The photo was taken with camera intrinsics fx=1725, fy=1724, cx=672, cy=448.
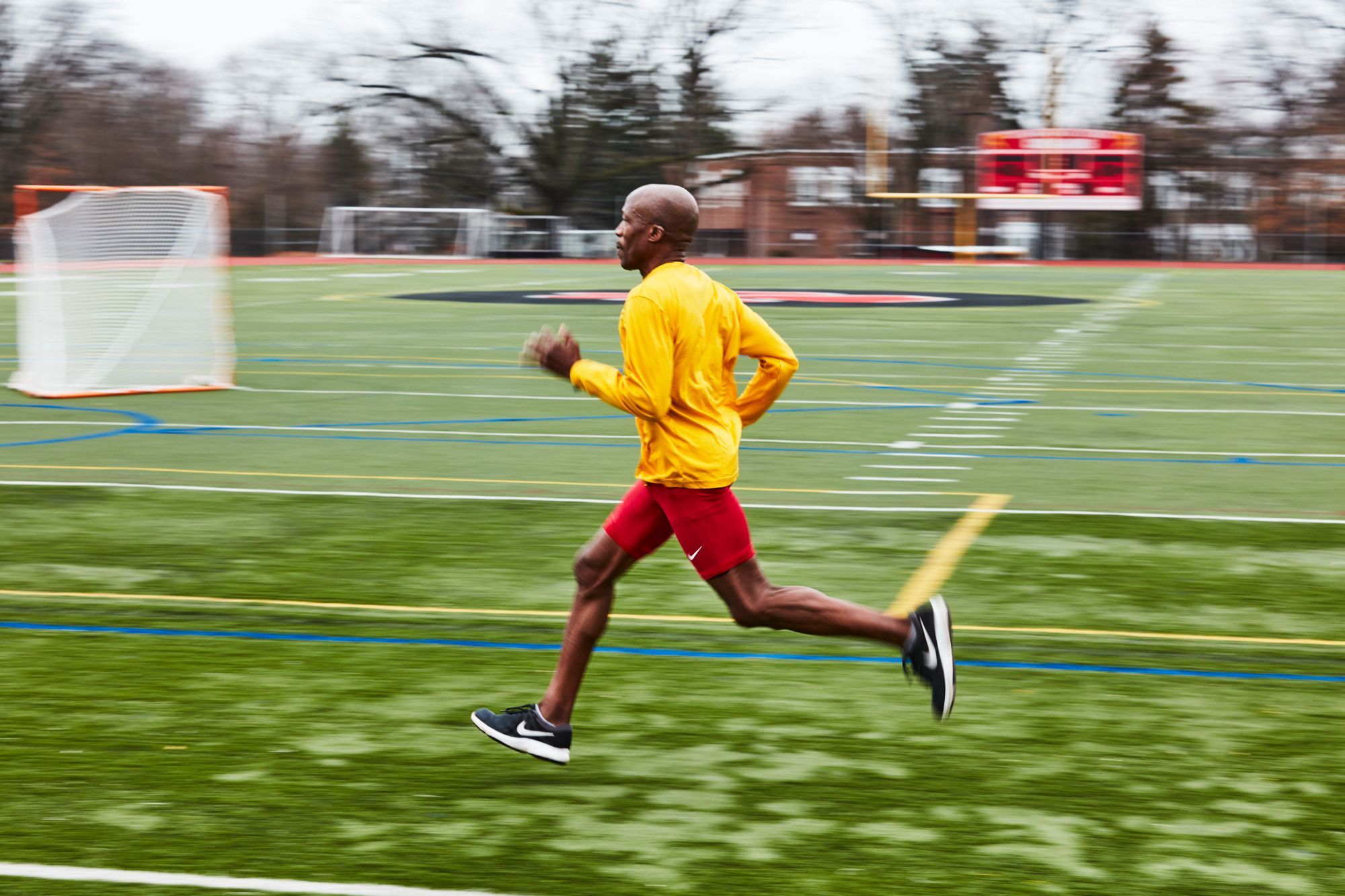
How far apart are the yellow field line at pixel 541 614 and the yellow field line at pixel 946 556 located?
49 centimetres

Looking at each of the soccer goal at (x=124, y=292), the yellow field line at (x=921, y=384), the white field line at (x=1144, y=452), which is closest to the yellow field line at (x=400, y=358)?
the yellow field line at (x=921, y=384)

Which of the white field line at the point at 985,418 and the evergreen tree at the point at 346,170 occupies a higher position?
the evergreen tree at the point at 346,170

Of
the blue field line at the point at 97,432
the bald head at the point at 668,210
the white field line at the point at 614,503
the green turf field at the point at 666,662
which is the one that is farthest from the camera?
the blue field line at the point at 97,432

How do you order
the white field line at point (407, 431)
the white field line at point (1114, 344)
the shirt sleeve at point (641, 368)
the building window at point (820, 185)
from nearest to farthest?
the shirt sleeve at point (641, 368)
the white field line at point (407, 431)
the white field line at point (1114, 344)
the building window at point (820, 185)

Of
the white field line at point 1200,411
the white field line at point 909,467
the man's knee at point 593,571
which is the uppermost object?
the man's knee at point 593,571

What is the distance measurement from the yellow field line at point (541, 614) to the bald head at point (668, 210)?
7.92 ft

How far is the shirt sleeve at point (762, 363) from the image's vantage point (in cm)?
477

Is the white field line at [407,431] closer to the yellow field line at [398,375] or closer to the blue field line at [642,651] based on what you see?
the yellow field line at [398,375]

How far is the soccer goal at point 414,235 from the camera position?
57.6 m

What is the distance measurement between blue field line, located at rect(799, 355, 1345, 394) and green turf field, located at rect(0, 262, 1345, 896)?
2137 mm

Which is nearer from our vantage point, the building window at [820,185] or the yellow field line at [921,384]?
the yellow field line at [921,384]

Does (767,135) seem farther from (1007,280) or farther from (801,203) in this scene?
(1007,280)

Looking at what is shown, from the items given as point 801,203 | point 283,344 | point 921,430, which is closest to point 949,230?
point 801,203

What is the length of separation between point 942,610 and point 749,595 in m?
0.62
